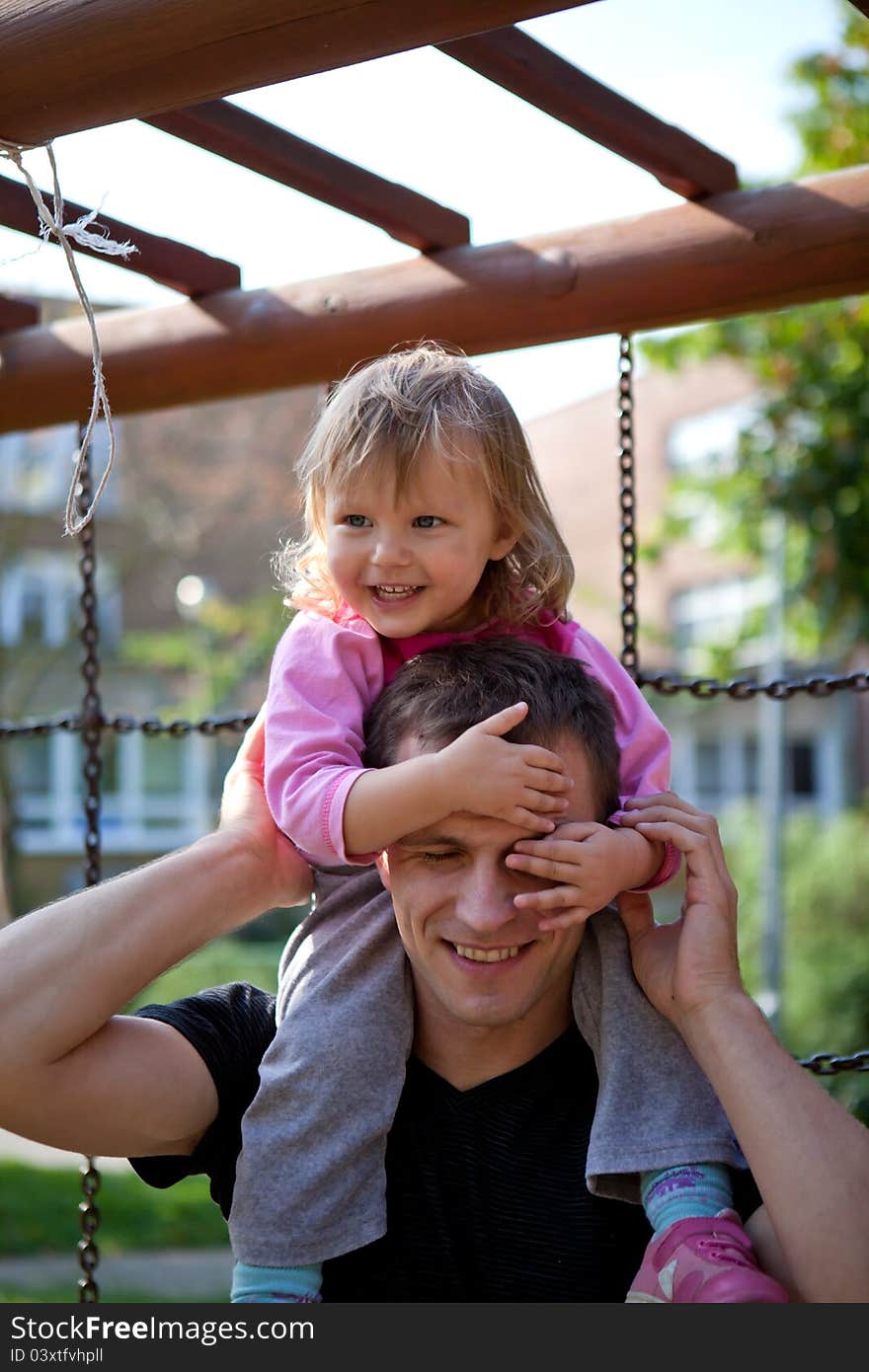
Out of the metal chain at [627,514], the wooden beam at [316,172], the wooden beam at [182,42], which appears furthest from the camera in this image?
the metal chain at [627,514]

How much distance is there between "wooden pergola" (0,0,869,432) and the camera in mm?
1639

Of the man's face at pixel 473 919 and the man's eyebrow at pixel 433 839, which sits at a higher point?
the man's eyebrow at pixel 433 839

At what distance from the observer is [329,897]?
2135 millimetres

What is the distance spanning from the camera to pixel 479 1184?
6.32 ft

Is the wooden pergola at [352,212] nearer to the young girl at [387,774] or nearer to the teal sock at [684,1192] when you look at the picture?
the young girl at [387,774]

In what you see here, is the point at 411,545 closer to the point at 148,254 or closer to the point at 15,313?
the point at 148,254

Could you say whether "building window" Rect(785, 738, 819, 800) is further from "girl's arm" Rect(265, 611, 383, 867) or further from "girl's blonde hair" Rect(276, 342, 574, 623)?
"girl's arm" Rect(265, 611, 383, 867)

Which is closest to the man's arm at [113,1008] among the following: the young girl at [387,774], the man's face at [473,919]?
the young girl at [387,774]

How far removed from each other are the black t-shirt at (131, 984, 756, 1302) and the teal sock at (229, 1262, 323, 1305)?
5 cm

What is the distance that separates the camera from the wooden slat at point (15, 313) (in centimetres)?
309

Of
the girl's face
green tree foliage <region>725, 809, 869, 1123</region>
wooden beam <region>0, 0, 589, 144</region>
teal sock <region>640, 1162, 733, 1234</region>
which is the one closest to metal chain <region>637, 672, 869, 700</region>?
the girl's face
